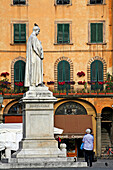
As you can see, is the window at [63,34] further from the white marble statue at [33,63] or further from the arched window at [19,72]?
the white marble statue at [33,63]

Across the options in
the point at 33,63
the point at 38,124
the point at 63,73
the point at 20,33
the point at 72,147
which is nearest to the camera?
the point at 38,124

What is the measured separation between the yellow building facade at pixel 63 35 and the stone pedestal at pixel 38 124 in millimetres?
25169

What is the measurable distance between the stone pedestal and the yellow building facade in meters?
25.2

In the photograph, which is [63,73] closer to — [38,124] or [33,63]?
[33,63]

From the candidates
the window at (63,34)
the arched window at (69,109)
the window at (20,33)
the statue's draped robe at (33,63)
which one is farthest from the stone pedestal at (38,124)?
the window at (63,34)

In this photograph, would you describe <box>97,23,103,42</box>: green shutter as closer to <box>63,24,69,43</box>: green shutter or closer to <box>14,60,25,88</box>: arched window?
<box>63,24,69,43</box>: green shutter

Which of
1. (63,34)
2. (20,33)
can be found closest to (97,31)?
(63,34)

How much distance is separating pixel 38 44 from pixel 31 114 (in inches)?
126

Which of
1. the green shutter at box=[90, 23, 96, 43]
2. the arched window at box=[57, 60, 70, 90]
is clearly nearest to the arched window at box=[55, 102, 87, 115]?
the arched window at box=[57, 60, 70, 90]

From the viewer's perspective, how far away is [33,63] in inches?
1057

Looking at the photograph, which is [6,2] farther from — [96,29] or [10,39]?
[96,29]

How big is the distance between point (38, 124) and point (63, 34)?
2661 centimetres

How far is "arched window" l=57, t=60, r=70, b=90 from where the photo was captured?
2004 inches

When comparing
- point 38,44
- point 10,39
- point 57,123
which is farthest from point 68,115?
point 38,44
